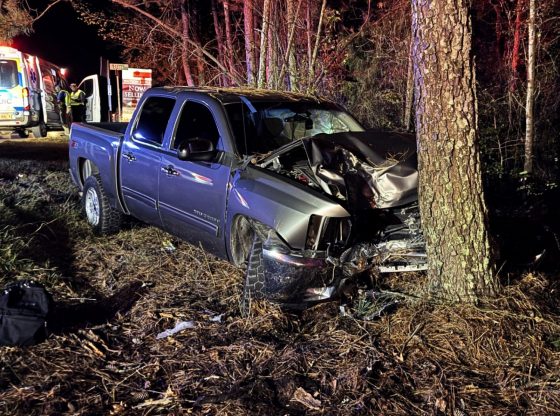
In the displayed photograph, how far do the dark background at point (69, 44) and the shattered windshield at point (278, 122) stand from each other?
25.6 metres

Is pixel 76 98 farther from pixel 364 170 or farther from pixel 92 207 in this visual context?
pixel 364 170

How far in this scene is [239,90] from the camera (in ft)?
19.5

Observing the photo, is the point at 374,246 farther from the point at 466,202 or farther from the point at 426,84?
the point at 426,84

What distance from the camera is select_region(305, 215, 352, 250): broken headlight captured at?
414 cm

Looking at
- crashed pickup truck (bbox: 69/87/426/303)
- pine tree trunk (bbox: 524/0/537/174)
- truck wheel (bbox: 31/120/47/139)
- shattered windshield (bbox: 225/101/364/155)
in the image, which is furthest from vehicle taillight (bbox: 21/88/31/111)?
pine tree trunk (bbox: 524/0/537/174)

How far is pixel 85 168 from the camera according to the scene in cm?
740

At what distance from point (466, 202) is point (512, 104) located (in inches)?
281

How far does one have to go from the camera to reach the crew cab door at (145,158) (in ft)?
18.9

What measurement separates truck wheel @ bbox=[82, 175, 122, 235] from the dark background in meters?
24.0

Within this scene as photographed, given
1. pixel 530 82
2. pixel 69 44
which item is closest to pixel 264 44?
pixel 530 82

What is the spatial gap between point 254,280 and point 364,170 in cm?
119

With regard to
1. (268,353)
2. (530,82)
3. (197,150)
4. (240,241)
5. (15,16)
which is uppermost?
(15,16)

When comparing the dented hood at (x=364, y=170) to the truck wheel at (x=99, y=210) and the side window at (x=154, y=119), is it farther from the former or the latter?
the truck wheel at (x=99, y=210)

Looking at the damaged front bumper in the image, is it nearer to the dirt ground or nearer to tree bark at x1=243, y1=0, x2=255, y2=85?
the dirt ground
